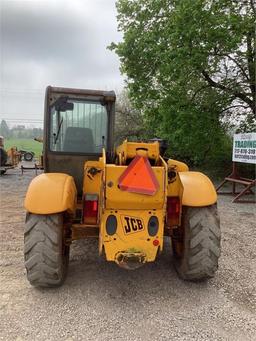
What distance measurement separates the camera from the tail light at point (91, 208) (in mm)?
3906

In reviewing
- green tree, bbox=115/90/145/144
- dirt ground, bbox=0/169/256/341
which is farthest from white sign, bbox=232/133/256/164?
green tree, bbox=115/90/145/144

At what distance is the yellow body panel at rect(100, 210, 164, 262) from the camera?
372 centimetres

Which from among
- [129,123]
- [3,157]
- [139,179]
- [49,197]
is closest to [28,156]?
[3,157]

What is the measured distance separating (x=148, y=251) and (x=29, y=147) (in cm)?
3134

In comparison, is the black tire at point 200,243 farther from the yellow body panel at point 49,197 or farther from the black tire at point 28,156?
the black tire at point 28,156

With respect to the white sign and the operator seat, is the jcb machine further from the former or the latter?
the white sign

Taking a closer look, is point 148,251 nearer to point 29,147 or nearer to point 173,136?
point 173,136

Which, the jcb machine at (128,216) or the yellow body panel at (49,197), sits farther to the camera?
the yellow body panel at (49,197)

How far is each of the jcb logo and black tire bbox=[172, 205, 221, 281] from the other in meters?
0.61

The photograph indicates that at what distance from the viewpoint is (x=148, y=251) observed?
374 centimetres

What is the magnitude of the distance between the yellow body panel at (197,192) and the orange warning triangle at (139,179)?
2.15 feet

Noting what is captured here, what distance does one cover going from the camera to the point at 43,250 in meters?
3.80

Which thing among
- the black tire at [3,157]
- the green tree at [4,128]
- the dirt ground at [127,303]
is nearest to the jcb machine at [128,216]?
the dirt ground at [127,303]

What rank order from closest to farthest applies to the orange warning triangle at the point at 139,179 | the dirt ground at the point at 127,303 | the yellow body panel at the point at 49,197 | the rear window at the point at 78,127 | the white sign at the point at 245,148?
the dirt ground at the point at 127,303
the orange warning triangle at the point at 139,179
the yellow body panel at the point at 49,197
the rear window at the point at 78,127
the white sign at the point at 245,148
